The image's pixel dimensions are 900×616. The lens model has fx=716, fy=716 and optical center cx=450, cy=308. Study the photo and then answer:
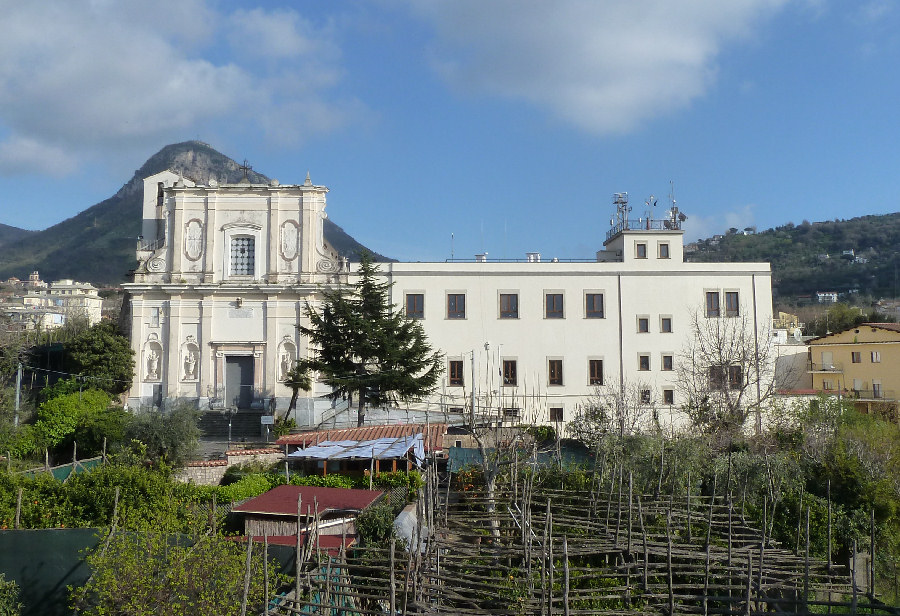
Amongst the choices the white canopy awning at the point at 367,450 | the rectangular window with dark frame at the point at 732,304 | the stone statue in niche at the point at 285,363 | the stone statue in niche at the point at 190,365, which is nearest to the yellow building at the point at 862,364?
the rectangular window with dark frame at the point at 732,304

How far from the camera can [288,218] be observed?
34.0 metres

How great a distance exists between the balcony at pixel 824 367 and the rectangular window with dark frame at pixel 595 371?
16.5 meters

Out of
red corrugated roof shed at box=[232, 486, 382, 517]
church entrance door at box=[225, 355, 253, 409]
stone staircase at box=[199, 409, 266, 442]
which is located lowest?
red corrugated roof shed at box=[232, 486, 382, 517]

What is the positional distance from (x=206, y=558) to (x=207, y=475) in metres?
14.2

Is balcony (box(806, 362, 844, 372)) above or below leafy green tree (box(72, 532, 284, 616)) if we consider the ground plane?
above

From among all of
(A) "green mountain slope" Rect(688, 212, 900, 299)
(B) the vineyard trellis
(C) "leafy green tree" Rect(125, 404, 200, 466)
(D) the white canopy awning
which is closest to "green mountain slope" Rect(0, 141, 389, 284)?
(A) "green mountain slope" Rect(688, 212, 900, 299)

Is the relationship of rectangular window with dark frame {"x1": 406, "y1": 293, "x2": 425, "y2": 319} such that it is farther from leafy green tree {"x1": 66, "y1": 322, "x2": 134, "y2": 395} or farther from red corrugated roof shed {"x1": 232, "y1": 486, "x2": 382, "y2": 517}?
red corrugated roof shed {"x1": 232, "y1": 486, "x2": 382, "y2": 517}

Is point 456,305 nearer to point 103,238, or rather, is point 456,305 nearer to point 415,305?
point 415,305

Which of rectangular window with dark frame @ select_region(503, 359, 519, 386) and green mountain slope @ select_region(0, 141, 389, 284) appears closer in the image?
rectangular window with dark frame @ select_region(503, 359, 519, 386)

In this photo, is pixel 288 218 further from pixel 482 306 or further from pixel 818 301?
pixel 818 301

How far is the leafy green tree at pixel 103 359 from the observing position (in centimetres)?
3162

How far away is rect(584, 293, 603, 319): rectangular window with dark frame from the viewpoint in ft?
113

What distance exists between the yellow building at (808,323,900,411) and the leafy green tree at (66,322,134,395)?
34.5 m

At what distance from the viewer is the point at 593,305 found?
34562 millimetres
